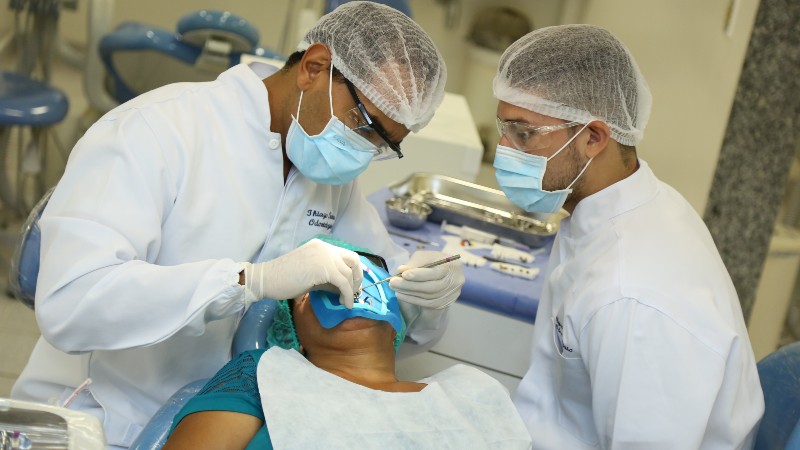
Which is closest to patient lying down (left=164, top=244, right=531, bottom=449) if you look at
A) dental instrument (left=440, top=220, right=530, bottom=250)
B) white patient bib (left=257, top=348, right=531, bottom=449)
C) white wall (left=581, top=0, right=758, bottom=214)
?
white patient bib (left=257, top=348, right=531, bottom=449)

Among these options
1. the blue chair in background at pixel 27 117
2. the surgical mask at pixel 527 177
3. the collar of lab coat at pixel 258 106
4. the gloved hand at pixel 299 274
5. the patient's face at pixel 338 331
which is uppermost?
the collar of lab coat at pixel 258 106

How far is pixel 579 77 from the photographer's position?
5.42ft

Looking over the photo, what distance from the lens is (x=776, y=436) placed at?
5.33ft

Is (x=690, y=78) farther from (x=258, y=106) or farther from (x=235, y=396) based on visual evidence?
(x=235, y=396)

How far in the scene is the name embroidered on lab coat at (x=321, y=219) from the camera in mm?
1817

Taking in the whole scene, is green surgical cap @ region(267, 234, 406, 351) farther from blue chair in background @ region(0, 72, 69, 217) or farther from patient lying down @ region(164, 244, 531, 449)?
blue chair in background @ region(0, 72, 69, 217)

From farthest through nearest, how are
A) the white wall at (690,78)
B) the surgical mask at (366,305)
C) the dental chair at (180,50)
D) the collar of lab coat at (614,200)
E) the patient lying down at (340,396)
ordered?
the dental chair at (180,50) < the white wall at (690,78) < the collar of lab coat at (614,200) < the surgical mask at (366,305) < the patient lying down at (340,396)

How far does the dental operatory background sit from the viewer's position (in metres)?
2.70

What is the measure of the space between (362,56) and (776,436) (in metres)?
1.05

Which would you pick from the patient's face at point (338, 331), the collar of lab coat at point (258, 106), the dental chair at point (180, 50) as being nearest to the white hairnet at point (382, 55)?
the collar of lab coat at point (258, 106)

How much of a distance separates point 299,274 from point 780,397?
0.93 m

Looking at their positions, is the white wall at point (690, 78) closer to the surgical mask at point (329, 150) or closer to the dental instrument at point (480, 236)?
the dental instrument at point (480, 236)

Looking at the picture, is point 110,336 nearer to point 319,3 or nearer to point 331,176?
point 331,176

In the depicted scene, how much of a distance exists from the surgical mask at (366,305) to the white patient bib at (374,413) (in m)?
0.09
